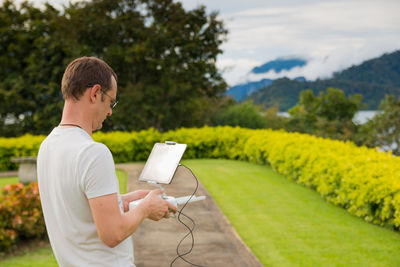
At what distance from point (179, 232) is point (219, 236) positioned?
566 mm

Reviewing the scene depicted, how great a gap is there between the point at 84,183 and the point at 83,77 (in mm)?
390

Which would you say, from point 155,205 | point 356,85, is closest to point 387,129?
point 356,85

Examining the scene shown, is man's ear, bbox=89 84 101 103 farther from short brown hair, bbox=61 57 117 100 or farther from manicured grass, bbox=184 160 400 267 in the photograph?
manicured grass, bbox=184 160 400 267

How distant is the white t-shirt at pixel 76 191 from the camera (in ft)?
4.55

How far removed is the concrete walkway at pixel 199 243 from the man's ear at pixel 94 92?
3125mm

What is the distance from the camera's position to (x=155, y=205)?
167 centimetres

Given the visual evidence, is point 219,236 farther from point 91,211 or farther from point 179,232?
point 91,211

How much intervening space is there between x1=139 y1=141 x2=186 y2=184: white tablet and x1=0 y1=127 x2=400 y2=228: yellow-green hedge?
406cm

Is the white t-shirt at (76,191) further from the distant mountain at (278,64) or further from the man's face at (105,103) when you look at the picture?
the distant mountain at (278,64)

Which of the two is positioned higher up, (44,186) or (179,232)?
(44,186)

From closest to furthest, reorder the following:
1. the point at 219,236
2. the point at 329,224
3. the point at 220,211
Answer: the point at 219,236 → the point at 329,224 → the point at 220,211

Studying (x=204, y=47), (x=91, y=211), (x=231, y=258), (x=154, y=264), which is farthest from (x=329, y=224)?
(x=204, y=47)

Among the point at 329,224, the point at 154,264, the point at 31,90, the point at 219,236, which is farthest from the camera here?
the point at 31,90

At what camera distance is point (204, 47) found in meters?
19.9
